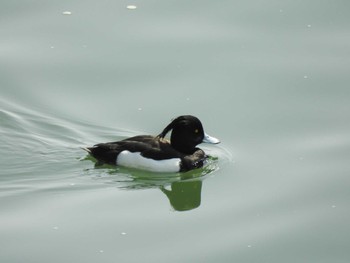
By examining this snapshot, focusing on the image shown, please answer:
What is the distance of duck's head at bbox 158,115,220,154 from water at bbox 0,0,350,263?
236mm

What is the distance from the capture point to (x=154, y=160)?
10.6 metres

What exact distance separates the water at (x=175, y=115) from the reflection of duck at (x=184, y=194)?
2cm

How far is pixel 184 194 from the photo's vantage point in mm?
10133

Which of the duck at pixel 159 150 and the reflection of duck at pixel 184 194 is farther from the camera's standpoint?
the duck at pixel 159 150

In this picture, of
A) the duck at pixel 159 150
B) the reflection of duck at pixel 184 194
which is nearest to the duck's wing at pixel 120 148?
the duck at pixel 159 150

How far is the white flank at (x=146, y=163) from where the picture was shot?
1049 cm

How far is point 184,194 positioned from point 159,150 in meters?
0.67

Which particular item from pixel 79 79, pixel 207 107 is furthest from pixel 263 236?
pixel 79 79

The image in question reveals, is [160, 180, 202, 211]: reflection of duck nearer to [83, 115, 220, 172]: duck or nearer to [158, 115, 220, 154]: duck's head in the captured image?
[83, 115, 220, 172]: duck

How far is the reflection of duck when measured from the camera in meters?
9.77

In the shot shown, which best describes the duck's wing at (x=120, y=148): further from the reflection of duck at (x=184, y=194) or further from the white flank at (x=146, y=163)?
the reflection of duck at (x=184, y=194)

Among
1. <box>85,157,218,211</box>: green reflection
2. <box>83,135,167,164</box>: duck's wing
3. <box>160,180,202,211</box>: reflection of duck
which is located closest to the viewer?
<box>160,180,202,211</box>: reflection of duck

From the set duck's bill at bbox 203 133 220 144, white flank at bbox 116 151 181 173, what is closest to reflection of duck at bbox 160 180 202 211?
white flank at bbox 116 151 181 173

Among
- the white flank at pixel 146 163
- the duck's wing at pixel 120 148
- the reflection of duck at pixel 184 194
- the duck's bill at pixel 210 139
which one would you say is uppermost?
the duck's bill at pixel 210 139
